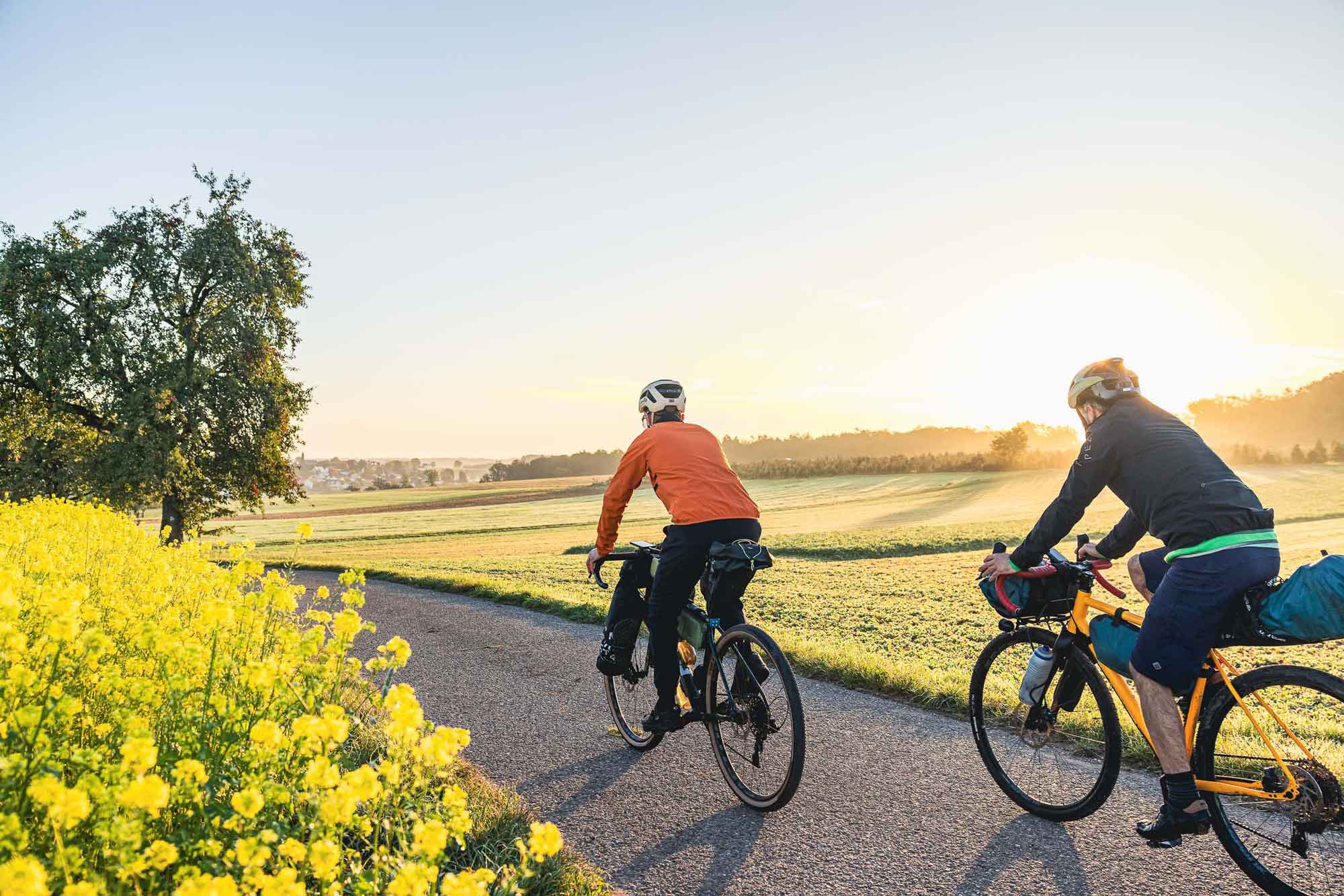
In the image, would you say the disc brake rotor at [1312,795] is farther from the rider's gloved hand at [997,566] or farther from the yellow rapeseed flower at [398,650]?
the yellow rapeseed flower at [398,650]

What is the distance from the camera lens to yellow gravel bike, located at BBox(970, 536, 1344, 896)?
3.47 m

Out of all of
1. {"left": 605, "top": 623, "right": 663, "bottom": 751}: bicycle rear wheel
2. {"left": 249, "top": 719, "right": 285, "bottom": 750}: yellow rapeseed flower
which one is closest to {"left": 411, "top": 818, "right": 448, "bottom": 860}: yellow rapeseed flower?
{"left": 249, "top": 719, "right": 285, "bottom": 750}: yellow rapeseed flower

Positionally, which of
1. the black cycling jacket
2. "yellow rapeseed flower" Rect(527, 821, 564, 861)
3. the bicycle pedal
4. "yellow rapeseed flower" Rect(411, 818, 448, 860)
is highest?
the black cycling jacket

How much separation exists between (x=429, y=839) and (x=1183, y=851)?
3873 mm

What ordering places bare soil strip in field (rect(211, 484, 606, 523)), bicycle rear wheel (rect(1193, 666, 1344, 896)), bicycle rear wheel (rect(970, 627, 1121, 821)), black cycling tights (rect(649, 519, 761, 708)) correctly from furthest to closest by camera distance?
1. bare soil strip in field (rect(211, 484, 606, 523))
2. black cycling tights (rect(649, 519, 761, 708))
3. bicycle rear wheel (rect(970, 627, 1121, 821))
4. bicycle rear wheel (rect(1193, 666, 1344, 896))

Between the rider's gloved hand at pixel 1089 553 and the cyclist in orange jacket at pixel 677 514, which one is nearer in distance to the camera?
the rider's gloved hand at pixel 1089 553

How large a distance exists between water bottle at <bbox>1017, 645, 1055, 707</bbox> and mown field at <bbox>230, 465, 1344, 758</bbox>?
1.78 metres

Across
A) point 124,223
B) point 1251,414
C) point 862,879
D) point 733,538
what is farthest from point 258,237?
point 1251,414

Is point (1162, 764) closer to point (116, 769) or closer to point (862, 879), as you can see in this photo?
point (862, 879)

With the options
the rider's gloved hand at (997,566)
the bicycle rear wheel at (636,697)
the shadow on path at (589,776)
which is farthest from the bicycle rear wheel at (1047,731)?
the shadow on path at (589,776)

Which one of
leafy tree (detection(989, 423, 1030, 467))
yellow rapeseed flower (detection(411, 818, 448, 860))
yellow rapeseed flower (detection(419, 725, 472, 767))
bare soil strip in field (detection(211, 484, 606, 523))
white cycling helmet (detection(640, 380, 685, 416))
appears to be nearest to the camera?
yellow rapeseed flower (detection(411, 818, 448, 860))

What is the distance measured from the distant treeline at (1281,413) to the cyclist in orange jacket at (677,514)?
249 feet

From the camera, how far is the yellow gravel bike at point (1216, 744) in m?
3.47

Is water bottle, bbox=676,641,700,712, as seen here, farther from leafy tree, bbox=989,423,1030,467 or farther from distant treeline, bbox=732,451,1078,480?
leafy tree, bbox=989,423,1030,467
